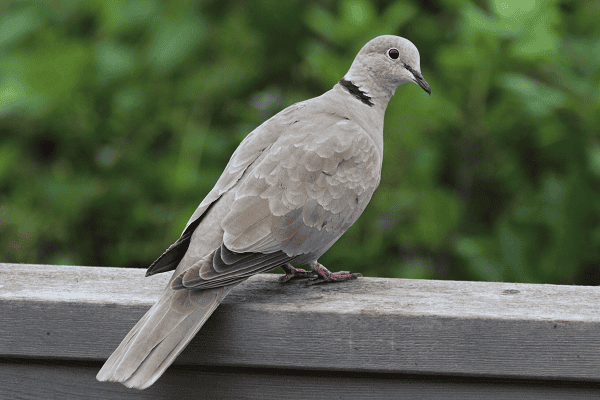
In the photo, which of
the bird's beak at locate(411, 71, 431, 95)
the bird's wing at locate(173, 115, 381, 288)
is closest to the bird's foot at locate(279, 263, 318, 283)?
the bird's wing at locate(173, 115, 381, 288)

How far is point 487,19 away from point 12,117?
2.32m

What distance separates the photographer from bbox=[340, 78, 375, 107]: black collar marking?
2.04m

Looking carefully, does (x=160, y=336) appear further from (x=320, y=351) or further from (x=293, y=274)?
(x=293, y=274)

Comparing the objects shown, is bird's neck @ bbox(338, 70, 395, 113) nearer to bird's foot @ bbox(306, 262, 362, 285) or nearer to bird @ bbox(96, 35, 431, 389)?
bird @ bbox(96, 35, 431, 389)

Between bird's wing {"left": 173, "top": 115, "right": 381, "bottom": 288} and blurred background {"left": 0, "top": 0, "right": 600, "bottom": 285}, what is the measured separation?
1152 millimetres

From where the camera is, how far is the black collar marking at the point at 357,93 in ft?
6.70

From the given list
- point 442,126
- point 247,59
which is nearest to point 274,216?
point 442,126

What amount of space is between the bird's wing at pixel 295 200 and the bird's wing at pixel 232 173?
0.04 meters

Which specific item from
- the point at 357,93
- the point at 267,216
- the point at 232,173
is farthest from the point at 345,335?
the point at 357,93

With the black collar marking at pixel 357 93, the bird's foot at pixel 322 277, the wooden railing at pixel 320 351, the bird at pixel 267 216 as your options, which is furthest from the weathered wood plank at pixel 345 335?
the black collar marking at pixel 357 93

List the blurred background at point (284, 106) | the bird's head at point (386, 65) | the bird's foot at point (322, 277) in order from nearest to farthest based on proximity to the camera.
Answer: the bird's foot at point (322, 277) → the bird's head at point (386, 65) → the blurred background at point (284, 106)

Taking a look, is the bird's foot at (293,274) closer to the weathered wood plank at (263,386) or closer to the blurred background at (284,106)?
the weathered wood plank at (263,386)

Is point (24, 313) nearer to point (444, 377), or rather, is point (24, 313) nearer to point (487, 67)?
point (444, 377)

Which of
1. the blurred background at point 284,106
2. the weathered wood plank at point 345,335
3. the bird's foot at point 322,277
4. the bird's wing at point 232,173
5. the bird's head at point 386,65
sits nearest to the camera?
the weathered wood plank at point 345,335
